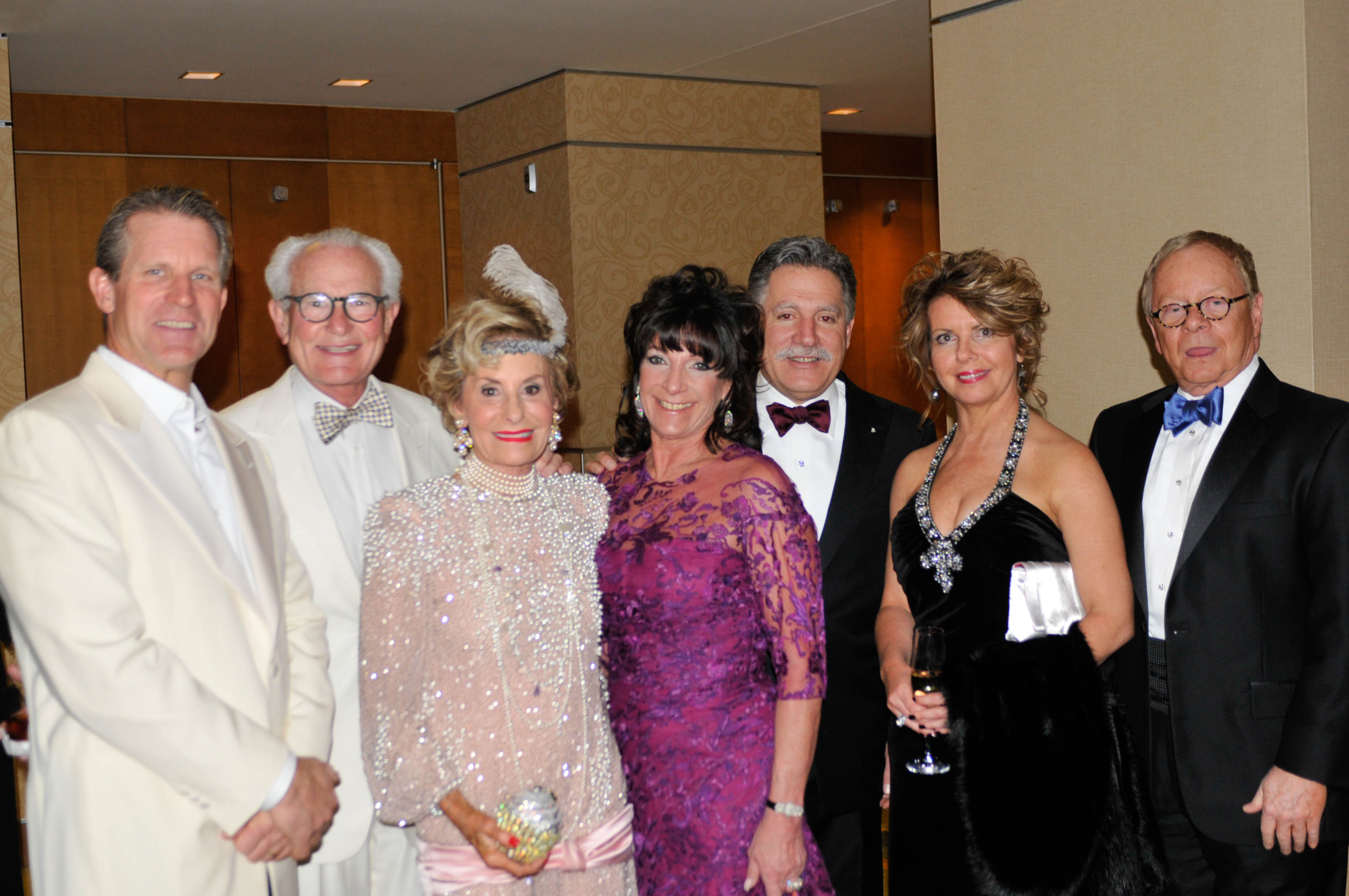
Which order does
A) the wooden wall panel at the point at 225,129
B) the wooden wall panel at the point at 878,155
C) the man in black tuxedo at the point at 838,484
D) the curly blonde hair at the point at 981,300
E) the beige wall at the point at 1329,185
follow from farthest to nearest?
the wooden wall panel at the point at 878,155, the wooden wall panel at the point at 225,129, the beige wall at the point at 1329,185, the man in black tuxedo at the point at 838,484, the curly blonde hair at the point at 981,300

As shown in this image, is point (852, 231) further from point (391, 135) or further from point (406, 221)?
point (391, 135)

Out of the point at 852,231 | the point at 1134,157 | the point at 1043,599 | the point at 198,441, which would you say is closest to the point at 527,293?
the point at 198,441

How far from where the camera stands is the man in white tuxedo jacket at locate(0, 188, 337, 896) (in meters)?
2.08

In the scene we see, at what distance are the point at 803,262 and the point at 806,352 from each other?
265 mm

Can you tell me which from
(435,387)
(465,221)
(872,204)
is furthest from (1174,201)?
(872,204)

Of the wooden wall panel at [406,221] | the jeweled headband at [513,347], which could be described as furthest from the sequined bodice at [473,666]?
the wooden wall panel at [406,221]

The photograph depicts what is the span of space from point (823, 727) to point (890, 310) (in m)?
7.99

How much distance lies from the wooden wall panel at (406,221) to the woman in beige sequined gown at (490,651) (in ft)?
19.9

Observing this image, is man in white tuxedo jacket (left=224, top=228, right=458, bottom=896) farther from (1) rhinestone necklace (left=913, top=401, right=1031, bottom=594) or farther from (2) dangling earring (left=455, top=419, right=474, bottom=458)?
(1) rhinestone necklace (left=913, top=401, right=1031, bottom=594)

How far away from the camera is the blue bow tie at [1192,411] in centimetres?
283

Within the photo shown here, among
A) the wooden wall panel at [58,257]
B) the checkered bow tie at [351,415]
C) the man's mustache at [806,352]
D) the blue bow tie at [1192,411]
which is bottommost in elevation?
the blue bow tie at [1192,411]

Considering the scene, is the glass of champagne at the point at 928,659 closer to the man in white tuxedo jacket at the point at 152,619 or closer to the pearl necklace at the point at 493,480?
the pearl necklace at the point at 493,480

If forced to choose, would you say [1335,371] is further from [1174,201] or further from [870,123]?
[870,123]

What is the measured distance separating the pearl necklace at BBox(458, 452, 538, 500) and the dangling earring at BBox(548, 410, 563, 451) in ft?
0.34
